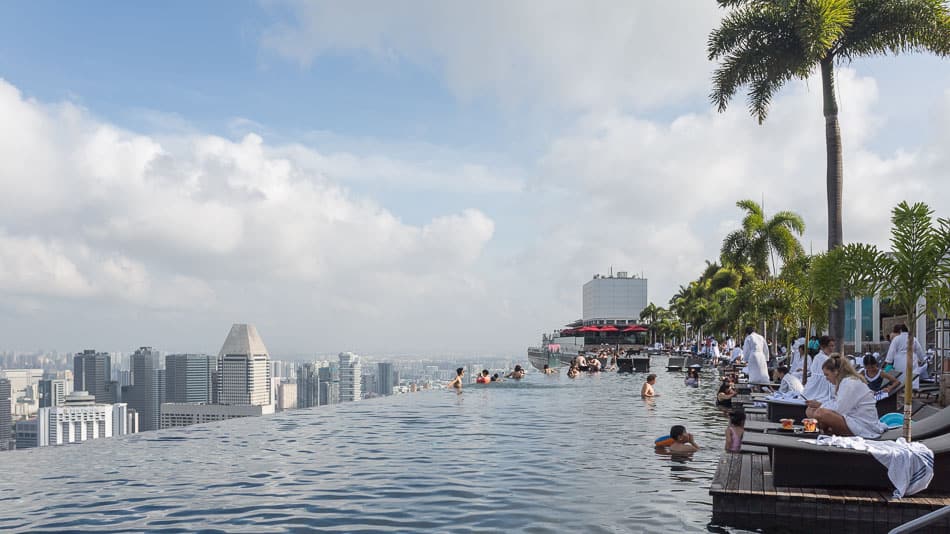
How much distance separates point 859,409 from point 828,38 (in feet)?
49.1

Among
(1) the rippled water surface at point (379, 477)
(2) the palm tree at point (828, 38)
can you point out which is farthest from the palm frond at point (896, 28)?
(1) the rippled water surface at point (379, 477)

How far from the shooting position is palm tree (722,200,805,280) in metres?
42.3

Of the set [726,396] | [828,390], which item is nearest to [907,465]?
[828,390]

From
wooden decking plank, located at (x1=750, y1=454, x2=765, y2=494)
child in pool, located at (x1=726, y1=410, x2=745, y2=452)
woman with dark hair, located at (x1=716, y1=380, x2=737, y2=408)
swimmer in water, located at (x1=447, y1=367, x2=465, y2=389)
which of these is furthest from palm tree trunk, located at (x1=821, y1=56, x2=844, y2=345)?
swimmer in water, located at (x1=447, y1=367, x2=465, y2=389)

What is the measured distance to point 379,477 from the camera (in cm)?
1143

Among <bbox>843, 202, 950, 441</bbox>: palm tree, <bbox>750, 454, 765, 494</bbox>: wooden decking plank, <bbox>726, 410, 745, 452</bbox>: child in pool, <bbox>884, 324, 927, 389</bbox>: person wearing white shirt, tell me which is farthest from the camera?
<bbox>884, 324, 927, 389</bbox>: person wearing white shirt

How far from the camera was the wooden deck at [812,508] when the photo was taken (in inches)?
302

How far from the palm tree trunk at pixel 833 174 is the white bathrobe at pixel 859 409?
37.0ft

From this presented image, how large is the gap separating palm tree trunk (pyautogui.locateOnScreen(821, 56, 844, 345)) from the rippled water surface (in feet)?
16.2

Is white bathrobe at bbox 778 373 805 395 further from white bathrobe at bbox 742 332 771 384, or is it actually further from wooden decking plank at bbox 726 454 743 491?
white bathrobe at bbox 742 332 771 384

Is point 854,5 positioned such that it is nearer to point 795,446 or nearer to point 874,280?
point 874,280

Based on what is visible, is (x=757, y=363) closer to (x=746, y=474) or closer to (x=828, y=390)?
(x=828, y=390)

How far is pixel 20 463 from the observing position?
13.6m

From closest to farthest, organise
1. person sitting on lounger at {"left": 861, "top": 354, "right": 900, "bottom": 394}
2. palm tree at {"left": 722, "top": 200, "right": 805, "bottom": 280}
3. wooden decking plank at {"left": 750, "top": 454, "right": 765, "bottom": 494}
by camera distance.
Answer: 1. wooden decking plank at {"left": 750, "top": 454, "right": 765, "bottom": 494}
2. person sitting on lounger at {"left": 861, "top": 354, "right": 900, "bottom": 394}
3. palm tree at {"left": 722, "top": 200, "right": 805, "bottom": 280}
